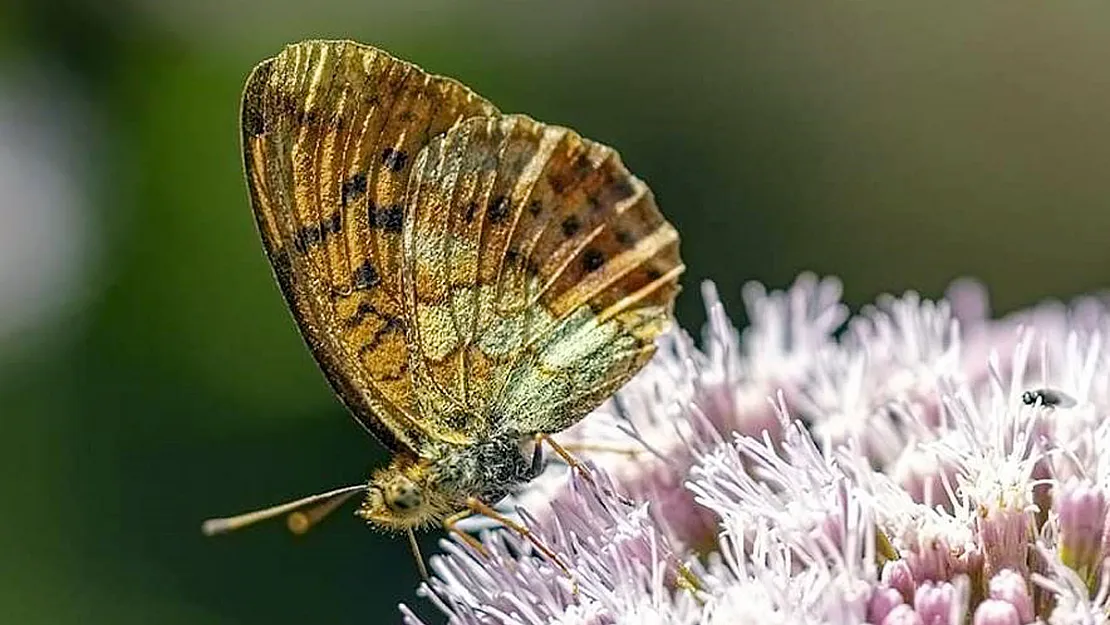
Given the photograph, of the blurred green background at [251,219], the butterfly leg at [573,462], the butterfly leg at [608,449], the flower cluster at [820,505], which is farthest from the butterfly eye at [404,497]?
the blurred green background at [251,219]

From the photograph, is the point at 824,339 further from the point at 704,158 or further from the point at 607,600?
the point at 704,158

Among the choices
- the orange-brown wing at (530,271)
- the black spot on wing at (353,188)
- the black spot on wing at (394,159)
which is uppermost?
the black spot on wing at (394,159)

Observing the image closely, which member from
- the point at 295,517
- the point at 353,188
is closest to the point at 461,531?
the point at 295,517

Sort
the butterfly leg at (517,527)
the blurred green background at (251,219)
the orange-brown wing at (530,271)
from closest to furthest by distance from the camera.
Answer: the butterfly leg at (517,527) → the orange-brown wing at (530,271) → the blurred green background at (251,219)

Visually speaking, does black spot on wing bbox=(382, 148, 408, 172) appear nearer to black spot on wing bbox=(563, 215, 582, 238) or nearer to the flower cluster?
black spot on wing bbox=(563, 215, 582, 238)

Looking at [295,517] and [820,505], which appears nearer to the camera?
[820,505]

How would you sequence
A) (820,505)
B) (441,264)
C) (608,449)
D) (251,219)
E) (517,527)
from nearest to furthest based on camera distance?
(820,505), (517,527), (441,264), (608,449), (251,219)

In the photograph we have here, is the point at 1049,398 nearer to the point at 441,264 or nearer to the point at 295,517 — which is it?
the point at 441,264

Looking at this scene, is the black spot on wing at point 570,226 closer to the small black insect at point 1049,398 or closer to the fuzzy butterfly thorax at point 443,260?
the fuzzy butterfly thorax at point 443,260

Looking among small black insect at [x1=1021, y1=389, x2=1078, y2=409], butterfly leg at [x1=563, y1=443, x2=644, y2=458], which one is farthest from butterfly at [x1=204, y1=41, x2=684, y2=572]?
small black insect at [x1=1021, y1=389, x2=1078, y2=409]
